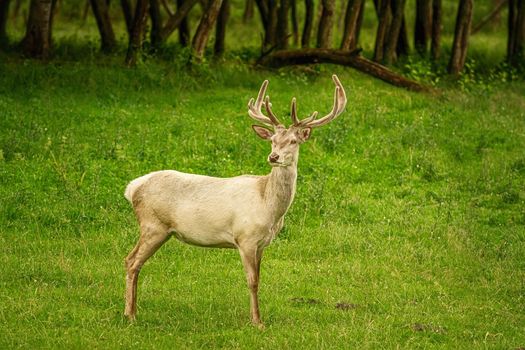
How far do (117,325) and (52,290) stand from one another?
1112mm

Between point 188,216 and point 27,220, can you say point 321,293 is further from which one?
point 27,220

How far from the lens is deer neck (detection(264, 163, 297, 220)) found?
8.71 m

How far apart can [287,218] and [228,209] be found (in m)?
3.54

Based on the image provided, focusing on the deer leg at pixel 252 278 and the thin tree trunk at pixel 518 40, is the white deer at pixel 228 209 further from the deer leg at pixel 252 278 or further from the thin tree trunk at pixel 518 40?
the thin tree trunk at pixel 518 40

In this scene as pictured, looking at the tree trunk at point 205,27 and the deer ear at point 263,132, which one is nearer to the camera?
the deer ear at point 263,132

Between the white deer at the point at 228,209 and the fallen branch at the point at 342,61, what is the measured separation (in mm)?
8818

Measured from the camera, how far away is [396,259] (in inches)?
433

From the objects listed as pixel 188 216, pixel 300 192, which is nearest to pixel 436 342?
pixel 188 216

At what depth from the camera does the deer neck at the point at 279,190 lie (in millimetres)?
8711

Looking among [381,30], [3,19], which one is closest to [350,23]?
[381,30]

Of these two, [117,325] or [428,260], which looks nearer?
[117,325]

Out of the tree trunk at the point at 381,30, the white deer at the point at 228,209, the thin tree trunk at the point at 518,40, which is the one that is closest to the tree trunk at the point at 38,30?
the tree trunk at the point at 381,30

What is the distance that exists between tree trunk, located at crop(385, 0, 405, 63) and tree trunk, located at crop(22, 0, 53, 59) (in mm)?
6534

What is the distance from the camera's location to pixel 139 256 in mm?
8844
